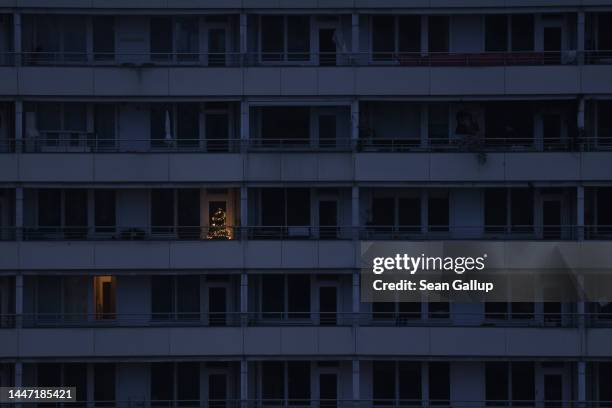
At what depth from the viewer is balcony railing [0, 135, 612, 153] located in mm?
37562

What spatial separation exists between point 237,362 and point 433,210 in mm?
8516

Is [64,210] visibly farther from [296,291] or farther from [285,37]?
[285,37]

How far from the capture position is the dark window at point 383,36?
1503 inches

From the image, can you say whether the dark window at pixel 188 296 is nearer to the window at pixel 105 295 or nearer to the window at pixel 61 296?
the window at pixel 105 295

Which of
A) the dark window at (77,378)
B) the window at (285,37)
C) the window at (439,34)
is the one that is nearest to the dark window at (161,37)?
the window at (285,37)

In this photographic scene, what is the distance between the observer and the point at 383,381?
3766 centimetres

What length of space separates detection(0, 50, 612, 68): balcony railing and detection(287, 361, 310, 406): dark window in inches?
408

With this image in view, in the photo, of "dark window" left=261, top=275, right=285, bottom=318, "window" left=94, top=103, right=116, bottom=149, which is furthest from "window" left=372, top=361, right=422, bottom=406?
"window" left=94, top=103, right=116, bottom=149

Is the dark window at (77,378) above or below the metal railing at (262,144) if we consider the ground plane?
below

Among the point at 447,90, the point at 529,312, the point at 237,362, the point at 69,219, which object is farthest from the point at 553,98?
the point at 69,219

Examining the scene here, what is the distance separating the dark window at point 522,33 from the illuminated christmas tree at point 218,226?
1166cm

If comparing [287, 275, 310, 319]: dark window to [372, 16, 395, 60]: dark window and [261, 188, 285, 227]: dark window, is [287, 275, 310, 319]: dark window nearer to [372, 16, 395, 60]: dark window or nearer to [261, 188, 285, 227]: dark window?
[261, 188, 285, 227]: dark window

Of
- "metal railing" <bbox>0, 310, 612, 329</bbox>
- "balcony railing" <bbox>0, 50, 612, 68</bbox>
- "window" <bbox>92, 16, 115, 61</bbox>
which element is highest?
"window" <bbox>92, 16, 115, 61</bbox>

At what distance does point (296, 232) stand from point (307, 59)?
6.04m
